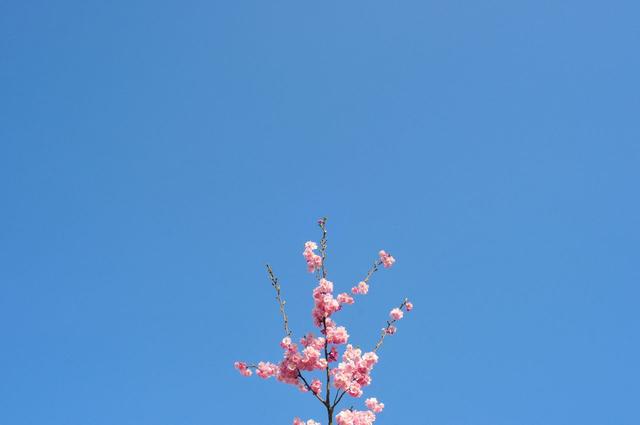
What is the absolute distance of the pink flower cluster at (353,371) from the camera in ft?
24.9

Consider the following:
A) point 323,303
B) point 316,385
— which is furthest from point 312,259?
point 316,385

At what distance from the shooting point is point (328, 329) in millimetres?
8000

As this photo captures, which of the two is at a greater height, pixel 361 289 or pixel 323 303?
pixel 361 289

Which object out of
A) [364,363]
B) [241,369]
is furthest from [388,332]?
[241,369]

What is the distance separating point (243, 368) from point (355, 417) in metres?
2.27

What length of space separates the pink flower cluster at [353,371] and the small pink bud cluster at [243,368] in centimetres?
173

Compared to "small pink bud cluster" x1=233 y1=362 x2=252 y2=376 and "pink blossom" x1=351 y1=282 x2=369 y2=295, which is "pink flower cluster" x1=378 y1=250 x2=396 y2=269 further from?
"small pink bud cluster" x1=233 y1=362 x2=252 y2=376

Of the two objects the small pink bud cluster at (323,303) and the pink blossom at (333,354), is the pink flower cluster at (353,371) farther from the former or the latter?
the small pink bud cluster at (323,303)

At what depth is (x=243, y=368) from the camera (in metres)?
8.52

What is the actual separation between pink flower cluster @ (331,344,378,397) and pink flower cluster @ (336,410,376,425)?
33 centimetres

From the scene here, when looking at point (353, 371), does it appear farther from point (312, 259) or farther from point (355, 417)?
point (312, 259)

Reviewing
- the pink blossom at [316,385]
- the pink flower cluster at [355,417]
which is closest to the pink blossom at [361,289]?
the pink blossom at [316,385]

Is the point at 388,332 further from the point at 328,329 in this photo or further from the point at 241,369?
the point at 241,369

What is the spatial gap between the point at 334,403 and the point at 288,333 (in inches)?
56.0
